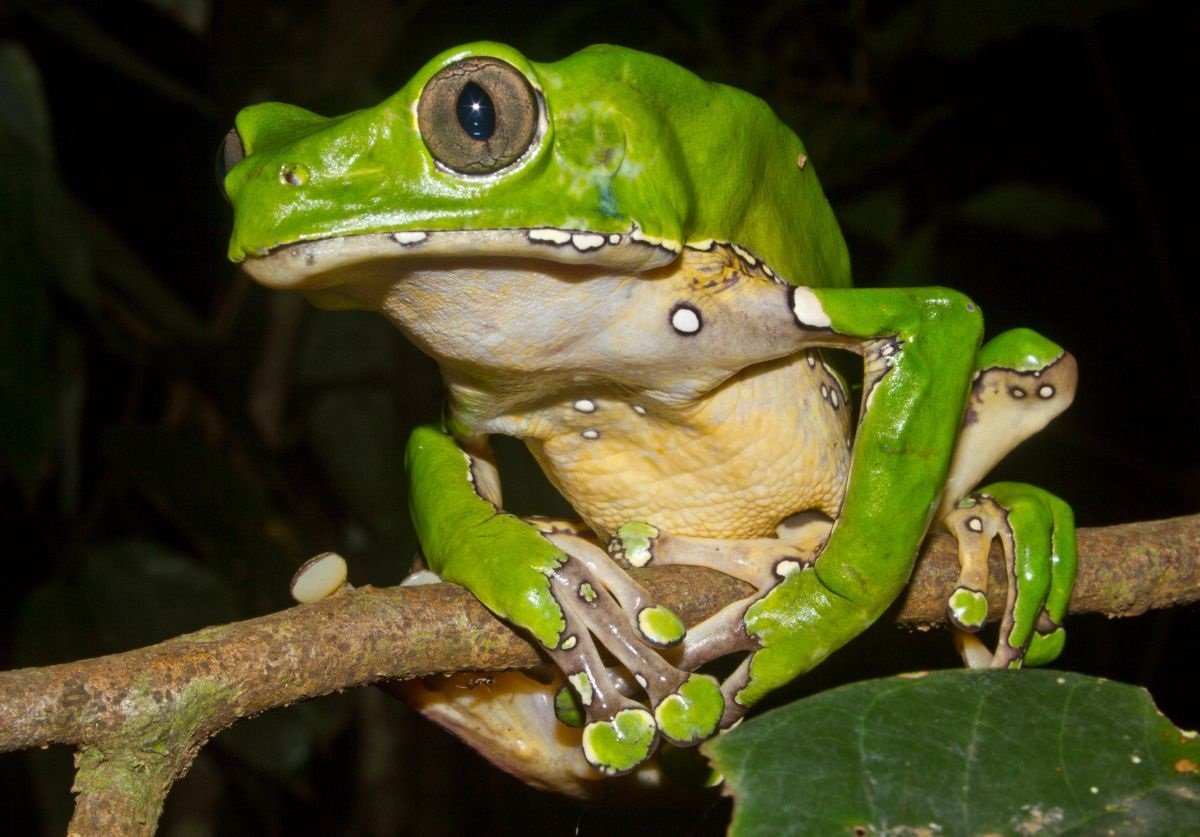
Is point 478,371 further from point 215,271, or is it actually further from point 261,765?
point 215,271

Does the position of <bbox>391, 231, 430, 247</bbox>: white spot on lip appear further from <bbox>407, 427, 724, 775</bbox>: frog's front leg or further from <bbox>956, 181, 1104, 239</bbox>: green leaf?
<bbox>956, 181, 1104, 239</bbox>: green leaf

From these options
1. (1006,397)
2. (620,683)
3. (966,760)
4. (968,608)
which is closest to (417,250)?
(620,683)

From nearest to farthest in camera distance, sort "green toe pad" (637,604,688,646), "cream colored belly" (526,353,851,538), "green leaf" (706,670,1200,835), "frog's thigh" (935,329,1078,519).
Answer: "green leaf" (706,670,1200,835) < "green toe pad" (637,604,688,646) < "cream colored belly" (526,353,851,538) < "frog's thigh" (935,329,1078,519)

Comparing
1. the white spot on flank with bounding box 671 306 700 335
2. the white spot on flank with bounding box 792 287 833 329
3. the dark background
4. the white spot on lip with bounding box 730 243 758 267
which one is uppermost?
the white spot on lip with bounding box 730 243 758 267

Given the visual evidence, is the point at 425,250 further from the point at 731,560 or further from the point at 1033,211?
the point at 1033,211

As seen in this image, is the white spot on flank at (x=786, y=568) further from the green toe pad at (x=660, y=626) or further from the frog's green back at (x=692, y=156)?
the frog's green back at (x=692, y=156)

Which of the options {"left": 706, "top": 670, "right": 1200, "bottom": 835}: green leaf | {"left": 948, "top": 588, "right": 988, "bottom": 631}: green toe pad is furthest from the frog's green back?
{"left": 706, "top": 670, "right": 1200, "bottom": 835}: green leaf

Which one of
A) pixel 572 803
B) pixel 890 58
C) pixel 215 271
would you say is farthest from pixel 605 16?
pixel 572 803
